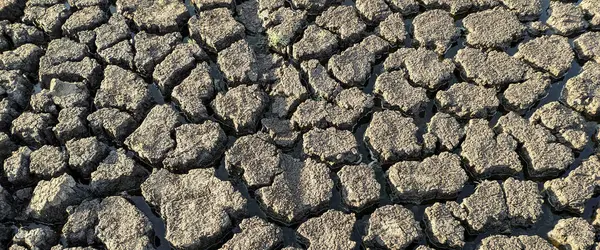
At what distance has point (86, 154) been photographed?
12.0 feet

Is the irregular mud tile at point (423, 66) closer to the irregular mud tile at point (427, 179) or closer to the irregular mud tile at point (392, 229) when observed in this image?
the irregular mud tile at point (427, 179)

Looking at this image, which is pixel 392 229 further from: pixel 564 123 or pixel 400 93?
pixel 564 123

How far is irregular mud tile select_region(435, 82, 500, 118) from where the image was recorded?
3883mm

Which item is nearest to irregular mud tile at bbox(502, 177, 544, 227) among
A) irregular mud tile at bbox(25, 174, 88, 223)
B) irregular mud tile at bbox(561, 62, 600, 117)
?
irregular mud tile at bbox(561, 62, 600, 117)

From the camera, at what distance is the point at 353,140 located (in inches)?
147

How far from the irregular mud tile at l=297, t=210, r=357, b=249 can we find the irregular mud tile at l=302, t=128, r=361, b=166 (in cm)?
44

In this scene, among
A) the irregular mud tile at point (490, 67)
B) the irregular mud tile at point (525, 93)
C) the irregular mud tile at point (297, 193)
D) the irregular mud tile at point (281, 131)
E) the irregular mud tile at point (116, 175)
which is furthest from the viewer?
the irregular mud tile at point (490, 67)

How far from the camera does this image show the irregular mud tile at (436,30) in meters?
4.30

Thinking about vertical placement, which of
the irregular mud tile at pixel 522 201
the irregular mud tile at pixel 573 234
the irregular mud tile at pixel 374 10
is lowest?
the irregular mud tile at pixel 573 234

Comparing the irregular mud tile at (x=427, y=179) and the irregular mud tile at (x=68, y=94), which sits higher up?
the irregular mud tile at (x=68, y=94)

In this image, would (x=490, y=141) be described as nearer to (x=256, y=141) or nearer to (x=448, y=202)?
(x=448, y=202)

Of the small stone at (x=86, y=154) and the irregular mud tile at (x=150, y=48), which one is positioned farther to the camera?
the irregular mud tile at (x=150, y=48)

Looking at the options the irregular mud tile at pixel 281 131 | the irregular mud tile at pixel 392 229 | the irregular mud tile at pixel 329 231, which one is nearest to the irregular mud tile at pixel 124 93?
the irregular mud tile at pixel 281 131

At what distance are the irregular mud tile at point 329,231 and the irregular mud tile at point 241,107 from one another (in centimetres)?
95
